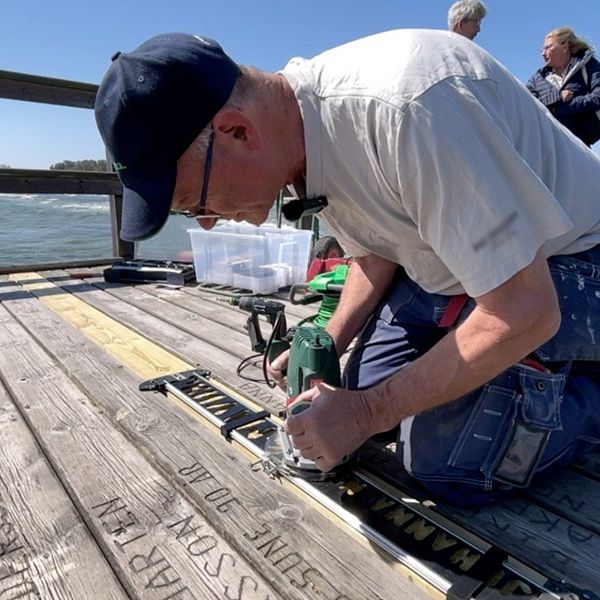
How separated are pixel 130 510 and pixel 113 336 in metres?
1.36

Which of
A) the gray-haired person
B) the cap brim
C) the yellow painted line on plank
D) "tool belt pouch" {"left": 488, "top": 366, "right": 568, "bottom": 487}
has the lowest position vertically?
the yellow painted line on plank

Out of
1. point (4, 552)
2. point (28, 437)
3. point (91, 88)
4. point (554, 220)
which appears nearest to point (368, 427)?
point (554, 220)

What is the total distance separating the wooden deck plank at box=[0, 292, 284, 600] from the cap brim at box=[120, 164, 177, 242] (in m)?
0.60

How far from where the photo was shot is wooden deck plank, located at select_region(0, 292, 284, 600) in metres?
0.91

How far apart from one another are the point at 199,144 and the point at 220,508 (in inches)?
31.3

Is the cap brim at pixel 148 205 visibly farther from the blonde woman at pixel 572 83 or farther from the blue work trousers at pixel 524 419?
the blonde woman at pixel 572 83

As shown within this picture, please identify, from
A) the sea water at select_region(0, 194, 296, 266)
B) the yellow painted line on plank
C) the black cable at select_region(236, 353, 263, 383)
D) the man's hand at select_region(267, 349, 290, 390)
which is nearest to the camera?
the man's hand at select_region(267, 349, 290, 390)

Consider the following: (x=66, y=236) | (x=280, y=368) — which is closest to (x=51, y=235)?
(x=66, y=236)

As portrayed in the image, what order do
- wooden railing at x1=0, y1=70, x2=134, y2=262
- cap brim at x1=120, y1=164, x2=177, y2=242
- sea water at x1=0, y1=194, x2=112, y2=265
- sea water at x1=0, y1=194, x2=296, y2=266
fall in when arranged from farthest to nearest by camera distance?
sea water at x1=0, y1=194, x2=112, y2=265 → sea water at x1=0, y1=194, x2=296, y2=266 → wooden railing at x1=0, y1=70, x2=134, y2=262 → cap brim at x1=120, y1=164, x2=177, y2=242

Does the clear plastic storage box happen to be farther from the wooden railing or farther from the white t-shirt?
the white t-shirt

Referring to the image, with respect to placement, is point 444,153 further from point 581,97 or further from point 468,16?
point 581,97

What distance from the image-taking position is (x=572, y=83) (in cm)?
325

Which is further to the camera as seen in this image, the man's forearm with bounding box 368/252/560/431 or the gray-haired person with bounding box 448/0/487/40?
the gray-haired person with bounding box 448/0/487/40

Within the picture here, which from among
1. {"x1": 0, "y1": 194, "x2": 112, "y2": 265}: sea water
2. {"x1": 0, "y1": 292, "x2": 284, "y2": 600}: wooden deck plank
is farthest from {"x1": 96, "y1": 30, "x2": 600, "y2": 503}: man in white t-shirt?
{"x1": 0, "y1": 194, "x2": 112, "y2": 265}: sea water
